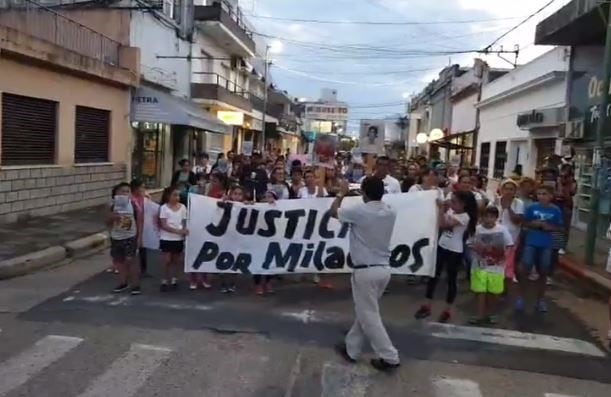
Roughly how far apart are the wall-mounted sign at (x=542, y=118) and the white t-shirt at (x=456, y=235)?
11.1 meters

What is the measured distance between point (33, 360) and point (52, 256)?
492cm

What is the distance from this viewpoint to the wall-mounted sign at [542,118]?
57.6 ft

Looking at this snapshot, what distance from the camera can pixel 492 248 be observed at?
23.6 feet

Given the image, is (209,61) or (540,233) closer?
(540,233)

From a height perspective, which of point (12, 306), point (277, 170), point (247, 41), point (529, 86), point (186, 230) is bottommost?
point (12, 306)

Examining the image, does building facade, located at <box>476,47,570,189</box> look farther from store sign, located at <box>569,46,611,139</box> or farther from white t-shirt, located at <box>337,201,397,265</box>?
white t-shirt, located at <box>337,201,397,265</box>

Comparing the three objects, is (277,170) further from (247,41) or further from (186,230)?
(247,41)

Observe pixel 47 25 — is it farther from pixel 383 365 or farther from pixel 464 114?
pixel 464 114

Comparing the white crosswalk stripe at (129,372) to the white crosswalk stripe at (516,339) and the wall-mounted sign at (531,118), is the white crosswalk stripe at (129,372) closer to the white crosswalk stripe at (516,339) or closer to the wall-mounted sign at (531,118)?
the white crosswalk stripe at (516,339)

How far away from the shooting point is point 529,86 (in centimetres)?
2111

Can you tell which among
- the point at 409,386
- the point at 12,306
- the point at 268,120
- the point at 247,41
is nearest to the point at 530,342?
the point at 409,386

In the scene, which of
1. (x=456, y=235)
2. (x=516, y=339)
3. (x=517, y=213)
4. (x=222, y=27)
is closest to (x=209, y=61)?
(x=222, y=27)

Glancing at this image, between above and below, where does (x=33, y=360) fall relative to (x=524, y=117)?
below

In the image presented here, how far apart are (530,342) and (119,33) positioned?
54.2 feet
